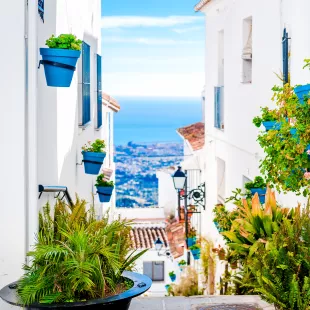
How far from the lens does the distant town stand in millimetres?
46125

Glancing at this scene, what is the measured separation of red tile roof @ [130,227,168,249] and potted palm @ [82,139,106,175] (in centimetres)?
1646

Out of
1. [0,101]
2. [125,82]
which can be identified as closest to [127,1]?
[125,82]

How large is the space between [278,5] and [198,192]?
26.8 ft

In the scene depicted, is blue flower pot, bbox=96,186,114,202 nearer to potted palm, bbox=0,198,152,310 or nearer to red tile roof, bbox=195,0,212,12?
red tile roof, bbox=195,0,212,12

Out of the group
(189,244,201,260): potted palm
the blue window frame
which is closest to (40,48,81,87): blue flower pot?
the blue window frame

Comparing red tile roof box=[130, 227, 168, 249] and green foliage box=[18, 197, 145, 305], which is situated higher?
green foliage box=[18, 197, 145, 305]

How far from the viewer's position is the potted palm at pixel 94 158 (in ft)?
36.3

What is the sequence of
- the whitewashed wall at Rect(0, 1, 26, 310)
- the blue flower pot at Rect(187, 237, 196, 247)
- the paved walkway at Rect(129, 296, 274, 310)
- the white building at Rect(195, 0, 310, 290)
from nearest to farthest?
the whitewashed wall at Rect(0, 1, 26, 310) < the paved walkway at Rect(129, 296, 274, 310) < the white building at Rect(195, 0, 310, 290) < the blue flower pot at Rect(187, 237, 196, 247)

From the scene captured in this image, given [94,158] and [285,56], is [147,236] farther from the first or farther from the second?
[285,56]

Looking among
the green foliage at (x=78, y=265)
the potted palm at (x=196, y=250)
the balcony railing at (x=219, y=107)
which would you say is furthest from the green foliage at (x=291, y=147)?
the potted palm at (x=196, y=250)

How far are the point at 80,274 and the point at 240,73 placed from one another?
8805mm

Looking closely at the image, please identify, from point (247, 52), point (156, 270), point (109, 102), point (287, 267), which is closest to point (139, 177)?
point (156, 270)

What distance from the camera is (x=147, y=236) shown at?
30.2 metres

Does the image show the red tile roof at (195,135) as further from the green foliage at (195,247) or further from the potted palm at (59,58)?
the potted palm at (59,58)
